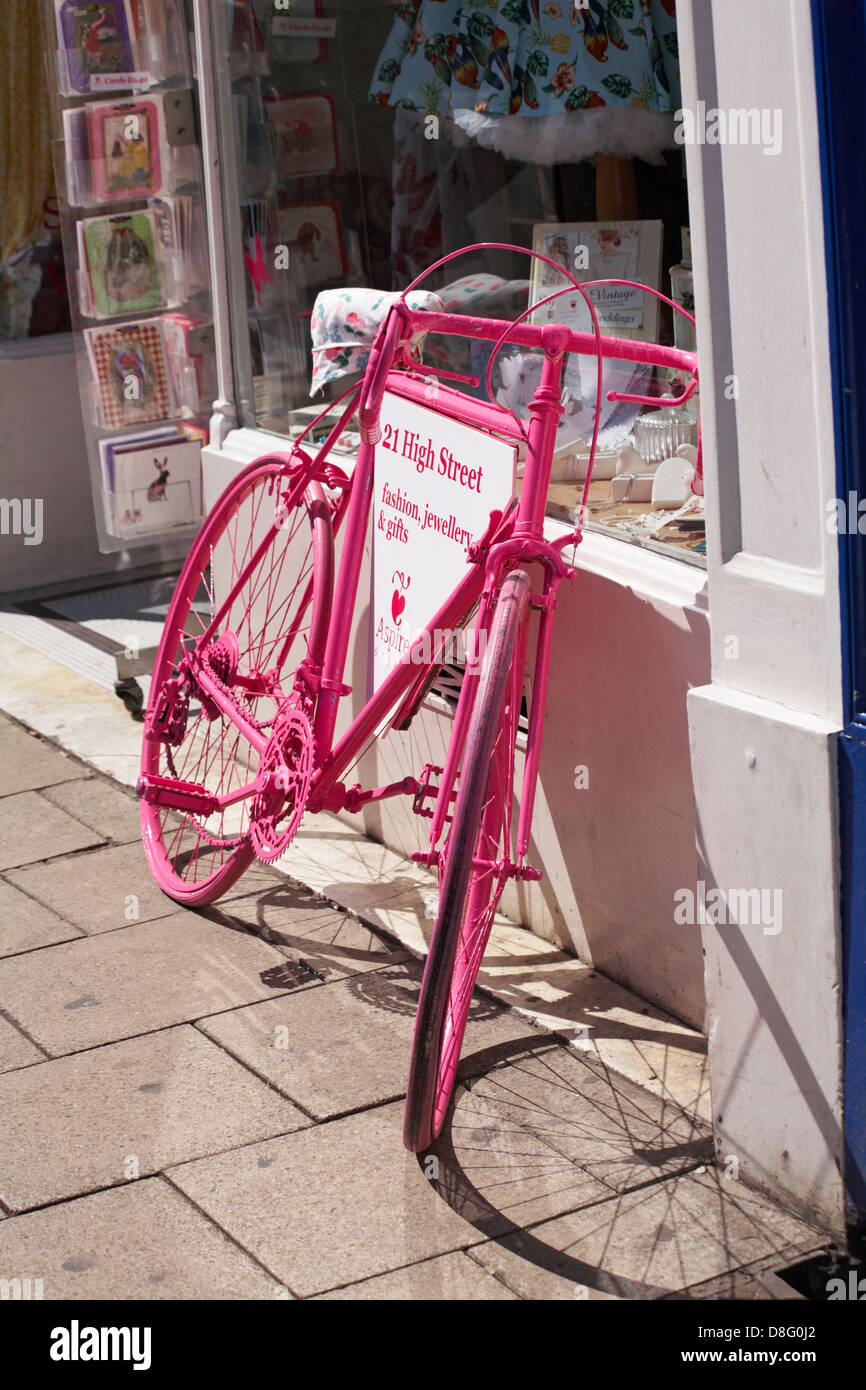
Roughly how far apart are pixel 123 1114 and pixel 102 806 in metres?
1.60

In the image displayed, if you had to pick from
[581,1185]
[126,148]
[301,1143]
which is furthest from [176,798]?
[126,148]

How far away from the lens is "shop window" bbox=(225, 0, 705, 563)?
3365 mm

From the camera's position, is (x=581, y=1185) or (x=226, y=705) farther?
(x=226, y=705)

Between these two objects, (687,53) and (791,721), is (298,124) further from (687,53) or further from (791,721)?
(791,721)

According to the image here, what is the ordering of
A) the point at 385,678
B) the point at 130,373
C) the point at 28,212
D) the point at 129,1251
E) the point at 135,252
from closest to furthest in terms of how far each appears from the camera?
the point at 129,1251, the point at 385,678, the point at 135,252, the point at 130,373, the point at 28,212

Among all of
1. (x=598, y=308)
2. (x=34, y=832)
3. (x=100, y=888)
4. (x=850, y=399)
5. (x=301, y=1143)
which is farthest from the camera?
(x=34, y=832)

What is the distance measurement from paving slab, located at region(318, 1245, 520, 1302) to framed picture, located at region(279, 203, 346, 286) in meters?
2.97

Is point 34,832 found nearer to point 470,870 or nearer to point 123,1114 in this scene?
point 123,1114

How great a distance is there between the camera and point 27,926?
3.64 m

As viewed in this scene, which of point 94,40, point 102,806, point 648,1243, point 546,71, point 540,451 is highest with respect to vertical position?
point 94,40

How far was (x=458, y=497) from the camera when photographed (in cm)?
303

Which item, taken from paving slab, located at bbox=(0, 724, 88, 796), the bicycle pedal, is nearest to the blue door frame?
the bicycle pedal
